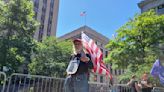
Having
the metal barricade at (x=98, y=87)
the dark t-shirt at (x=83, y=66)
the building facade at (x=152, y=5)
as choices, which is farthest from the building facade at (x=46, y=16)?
the dark t-shirt at (x=83, y=66)

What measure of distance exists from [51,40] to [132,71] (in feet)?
50.3

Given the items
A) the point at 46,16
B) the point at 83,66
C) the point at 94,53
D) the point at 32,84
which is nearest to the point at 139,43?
the point at 94,53

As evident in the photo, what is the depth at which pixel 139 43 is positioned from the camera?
1712 cm

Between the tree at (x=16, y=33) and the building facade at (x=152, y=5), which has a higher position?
the building facade at (x=152, y=5)

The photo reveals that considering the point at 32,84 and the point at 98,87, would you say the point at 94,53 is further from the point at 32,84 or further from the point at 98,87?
the point at 98,87

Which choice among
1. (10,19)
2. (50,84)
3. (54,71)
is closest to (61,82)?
(50,84)

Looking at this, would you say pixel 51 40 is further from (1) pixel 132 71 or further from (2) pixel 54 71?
(1) pixel 132 71

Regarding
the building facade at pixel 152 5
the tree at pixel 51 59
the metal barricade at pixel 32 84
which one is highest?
the building facade at pixel 152 5

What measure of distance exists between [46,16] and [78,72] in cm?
4147

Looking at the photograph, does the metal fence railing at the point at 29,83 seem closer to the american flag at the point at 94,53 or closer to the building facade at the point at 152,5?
the american flag at the point at 94,53

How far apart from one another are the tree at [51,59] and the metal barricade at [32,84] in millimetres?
20843

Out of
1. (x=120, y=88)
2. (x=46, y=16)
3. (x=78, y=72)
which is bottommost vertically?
(x=120, y=88)

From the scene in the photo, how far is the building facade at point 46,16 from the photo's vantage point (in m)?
42.1

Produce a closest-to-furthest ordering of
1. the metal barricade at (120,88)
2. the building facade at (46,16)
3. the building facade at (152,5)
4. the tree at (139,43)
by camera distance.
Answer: the metal barricade at (120,88), the tree at (139,43), the building facade at (152,5), the building facade at (46,16)
